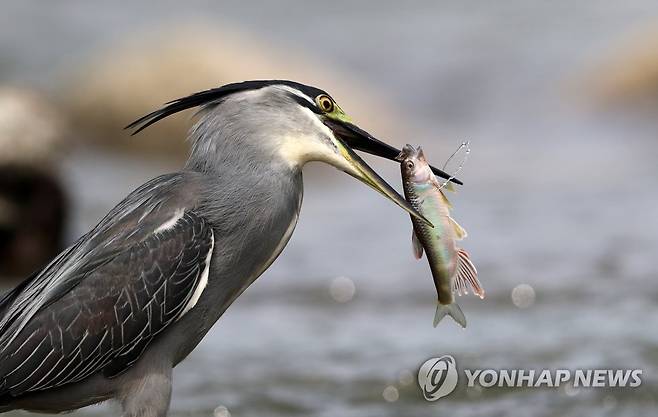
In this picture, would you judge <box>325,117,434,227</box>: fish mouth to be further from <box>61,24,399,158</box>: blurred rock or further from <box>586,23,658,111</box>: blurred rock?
<box>586,23,658,111</box>: blurred rock

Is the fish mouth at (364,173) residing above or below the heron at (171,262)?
above

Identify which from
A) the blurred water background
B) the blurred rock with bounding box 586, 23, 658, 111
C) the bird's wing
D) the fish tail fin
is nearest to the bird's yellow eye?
the bird's wing

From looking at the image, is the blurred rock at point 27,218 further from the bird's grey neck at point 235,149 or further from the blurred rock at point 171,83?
the blurred rock at point 171,83

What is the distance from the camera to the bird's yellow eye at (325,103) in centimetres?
573

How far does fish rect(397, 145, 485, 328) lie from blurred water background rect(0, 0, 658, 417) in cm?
216

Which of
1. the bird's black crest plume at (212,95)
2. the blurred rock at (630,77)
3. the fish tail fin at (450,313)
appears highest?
the blurred rock at (630,77)

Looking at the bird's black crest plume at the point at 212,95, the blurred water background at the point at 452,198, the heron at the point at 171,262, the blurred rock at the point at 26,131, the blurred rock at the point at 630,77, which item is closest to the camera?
the heron at the point at 171,262

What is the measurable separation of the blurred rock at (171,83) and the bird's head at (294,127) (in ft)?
36.7

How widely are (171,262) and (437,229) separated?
45.6 inches

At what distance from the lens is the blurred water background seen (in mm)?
8523

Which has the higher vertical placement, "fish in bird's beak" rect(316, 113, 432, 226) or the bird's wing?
"fish in bird's beak" rect(316, 113, 432, 226)

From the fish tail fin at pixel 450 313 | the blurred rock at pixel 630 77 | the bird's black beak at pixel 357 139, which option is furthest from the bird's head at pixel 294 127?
the blurred rock at pixel 630 77

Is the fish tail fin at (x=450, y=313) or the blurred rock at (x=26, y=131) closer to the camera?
the fish tail fin at (x=450, y=313)

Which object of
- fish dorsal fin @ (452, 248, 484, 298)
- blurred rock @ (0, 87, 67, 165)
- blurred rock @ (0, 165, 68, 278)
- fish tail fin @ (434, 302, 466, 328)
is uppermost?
blurred rock @ (0, 87, 67, 165)
